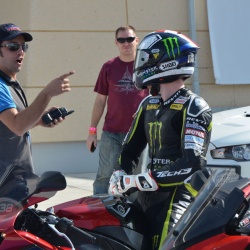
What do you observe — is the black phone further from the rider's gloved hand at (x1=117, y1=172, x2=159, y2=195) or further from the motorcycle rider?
the rider's gloved hand at (x1=117, y1=172, x2=159, y2=195)

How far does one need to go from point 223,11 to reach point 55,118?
637 cm

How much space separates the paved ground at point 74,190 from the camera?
7.73 m

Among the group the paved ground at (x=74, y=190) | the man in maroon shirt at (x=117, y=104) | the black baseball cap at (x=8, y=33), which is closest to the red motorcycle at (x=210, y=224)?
the black baseball cap at (x=8, y=33)

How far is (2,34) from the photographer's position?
434 cm

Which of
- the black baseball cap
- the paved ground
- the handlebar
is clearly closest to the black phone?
the black baseball cap

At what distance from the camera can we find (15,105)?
13.5 feet

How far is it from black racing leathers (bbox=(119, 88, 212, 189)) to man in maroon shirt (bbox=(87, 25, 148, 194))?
8.05 ft

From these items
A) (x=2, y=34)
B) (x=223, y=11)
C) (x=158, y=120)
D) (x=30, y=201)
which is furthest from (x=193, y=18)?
(x=30, y=201)

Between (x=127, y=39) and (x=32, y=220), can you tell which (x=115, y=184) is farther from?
(x=127, y=39)

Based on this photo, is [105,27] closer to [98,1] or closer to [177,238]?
[98,1]

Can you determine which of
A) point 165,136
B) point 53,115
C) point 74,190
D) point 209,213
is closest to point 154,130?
point 165,136

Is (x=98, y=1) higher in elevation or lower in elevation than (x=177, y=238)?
higher

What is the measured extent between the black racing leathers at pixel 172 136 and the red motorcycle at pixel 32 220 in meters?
0.52

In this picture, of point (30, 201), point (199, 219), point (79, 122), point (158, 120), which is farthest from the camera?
point (79, 122)
